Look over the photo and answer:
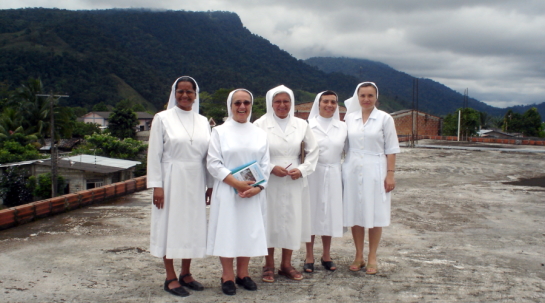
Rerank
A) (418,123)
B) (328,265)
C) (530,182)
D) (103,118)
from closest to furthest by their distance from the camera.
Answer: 1. (328,265)
2. (530,182)
3. (418,123)
4. (103,118)

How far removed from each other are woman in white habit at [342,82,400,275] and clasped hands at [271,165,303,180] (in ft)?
1.86

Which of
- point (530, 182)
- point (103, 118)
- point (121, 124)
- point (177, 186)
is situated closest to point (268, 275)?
point (177, 186)

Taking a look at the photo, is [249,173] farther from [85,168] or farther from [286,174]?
[85,168]

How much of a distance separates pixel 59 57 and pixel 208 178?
99.2 m

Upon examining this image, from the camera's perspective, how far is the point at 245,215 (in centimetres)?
327

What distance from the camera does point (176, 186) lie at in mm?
3260

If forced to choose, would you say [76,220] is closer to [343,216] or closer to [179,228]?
[179,228]

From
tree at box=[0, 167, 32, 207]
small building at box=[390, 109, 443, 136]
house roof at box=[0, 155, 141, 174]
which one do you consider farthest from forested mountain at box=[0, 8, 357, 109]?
small building at box=[390, 109, 443, 136]

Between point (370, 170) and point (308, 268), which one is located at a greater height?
point (370, 170)

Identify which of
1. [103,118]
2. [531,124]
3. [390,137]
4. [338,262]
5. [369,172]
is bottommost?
[338,262]

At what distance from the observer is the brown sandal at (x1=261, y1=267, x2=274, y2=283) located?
11.6 ft

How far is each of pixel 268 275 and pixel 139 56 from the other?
140 m

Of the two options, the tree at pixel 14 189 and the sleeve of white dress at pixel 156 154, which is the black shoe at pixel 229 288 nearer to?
the sleeve of white dress at pixel 156 154

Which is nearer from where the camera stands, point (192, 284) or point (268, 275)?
point (192, 284)
